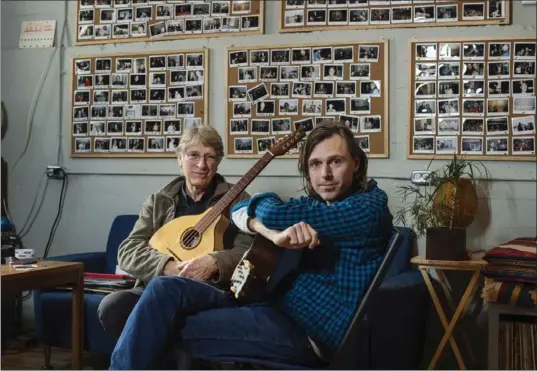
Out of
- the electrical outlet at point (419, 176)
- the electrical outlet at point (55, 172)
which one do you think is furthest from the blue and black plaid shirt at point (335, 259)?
the electrical outlet at point (55, 172)

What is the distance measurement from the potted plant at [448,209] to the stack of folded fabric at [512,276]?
129 millimetres

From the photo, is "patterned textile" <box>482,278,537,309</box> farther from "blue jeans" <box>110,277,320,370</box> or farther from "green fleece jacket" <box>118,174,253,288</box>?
"blue jeans" <box>110,277,320,370</box>

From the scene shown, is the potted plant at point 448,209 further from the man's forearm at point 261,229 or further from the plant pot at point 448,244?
the man's forearm at point 261,229

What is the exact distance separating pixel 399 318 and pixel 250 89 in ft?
5.05

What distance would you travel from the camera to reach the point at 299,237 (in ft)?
5.40

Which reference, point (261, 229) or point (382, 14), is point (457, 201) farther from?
point (261, 229)

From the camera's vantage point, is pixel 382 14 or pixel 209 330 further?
pixel 382 14

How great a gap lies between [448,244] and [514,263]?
0.90 feet

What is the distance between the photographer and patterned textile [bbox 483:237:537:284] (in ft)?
8.26

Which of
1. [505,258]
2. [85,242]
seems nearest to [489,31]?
[505,258]

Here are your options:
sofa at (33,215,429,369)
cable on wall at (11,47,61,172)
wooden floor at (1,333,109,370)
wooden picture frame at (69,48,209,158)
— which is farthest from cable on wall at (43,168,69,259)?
sofa at (33,215,429,369)

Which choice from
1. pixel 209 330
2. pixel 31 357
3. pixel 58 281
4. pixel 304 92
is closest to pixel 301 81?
pixel 304 92

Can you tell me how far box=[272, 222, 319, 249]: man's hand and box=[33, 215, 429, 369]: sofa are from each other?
86 cm

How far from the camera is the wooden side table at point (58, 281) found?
2438 millimetres
